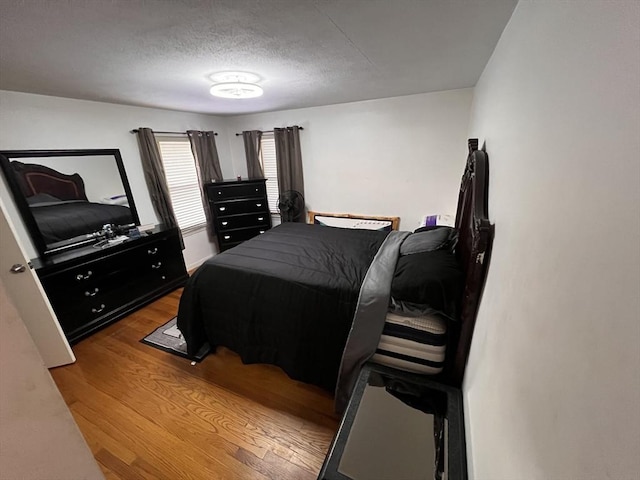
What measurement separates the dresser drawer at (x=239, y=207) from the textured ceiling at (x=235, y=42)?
66.5 inches

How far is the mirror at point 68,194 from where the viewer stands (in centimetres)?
221

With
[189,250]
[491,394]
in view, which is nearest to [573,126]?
[491,394]

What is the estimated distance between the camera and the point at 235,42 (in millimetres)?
1369

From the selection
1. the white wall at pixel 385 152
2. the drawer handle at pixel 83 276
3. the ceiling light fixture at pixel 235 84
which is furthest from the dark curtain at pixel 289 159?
the drawer handle at pixel 83 276

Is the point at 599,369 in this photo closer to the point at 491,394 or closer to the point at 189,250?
the point at 491,394

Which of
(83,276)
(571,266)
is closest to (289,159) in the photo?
(83,276)

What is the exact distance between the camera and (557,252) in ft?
1.64

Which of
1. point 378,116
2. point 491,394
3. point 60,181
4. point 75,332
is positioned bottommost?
point 75,332

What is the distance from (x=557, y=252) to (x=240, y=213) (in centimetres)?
379

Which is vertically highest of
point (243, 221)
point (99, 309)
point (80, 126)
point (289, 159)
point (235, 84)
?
point (235, 84)

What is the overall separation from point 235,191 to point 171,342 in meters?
2.24

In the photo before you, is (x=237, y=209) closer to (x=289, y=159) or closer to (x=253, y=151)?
(x=253, y=151)

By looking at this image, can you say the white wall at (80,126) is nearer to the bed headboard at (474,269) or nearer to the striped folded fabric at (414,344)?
the striped folded fabric at (414,344)

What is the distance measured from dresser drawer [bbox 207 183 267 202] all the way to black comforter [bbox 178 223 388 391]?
1.72 meters
